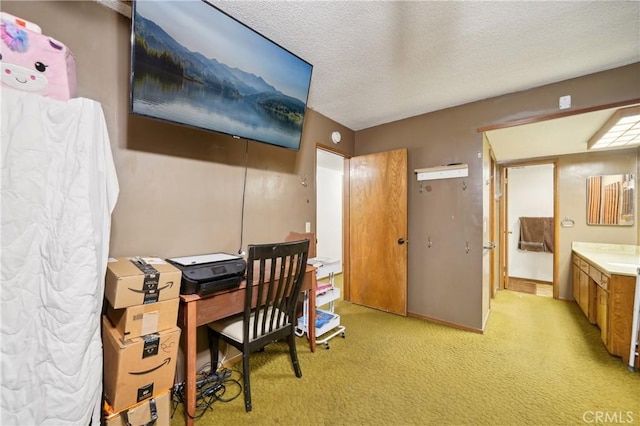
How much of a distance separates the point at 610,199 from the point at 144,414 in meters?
5.36

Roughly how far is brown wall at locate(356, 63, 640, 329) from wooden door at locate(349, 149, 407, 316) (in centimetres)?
14

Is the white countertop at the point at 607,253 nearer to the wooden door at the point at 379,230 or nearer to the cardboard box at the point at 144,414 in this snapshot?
the wooden door at the point at 379,230

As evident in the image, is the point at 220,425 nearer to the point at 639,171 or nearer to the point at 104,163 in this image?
the point at 104,163

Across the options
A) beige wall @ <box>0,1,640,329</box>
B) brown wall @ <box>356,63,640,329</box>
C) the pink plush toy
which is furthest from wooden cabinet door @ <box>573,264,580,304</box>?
the pink plush toy

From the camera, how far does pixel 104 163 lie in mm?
1225

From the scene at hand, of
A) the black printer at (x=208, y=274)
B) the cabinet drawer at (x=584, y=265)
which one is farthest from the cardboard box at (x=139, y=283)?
the cabinet drawer at (x=584, y=265)

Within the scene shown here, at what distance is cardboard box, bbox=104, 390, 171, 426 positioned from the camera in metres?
1.19

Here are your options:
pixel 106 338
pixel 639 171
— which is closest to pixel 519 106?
pixel 639 171

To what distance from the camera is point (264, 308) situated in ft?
5.49

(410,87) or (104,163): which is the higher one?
(410,87)

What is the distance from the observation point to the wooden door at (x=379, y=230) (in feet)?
10.3

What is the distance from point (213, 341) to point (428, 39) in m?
2.70

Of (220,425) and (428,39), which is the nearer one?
(220,425)

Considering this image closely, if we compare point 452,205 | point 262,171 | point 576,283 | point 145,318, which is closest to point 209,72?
point 262,171
